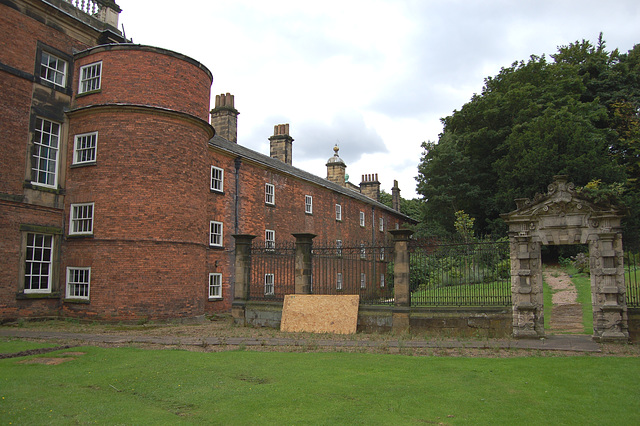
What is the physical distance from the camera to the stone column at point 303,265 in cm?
1494

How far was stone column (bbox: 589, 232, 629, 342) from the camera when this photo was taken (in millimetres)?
10945

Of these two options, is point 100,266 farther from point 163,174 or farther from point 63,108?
point 63,108

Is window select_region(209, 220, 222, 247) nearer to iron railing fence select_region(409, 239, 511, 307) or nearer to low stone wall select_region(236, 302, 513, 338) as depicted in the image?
low stone wall select_region(236, 302, 513, 338)

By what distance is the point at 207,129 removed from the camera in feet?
62.0

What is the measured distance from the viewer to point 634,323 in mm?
11102

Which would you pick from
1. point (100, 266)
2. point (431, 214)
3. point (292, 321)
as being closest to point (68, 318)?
point (100, 266)

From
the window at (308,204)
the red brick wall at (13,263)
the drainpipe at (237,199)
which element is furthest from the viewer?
the window at (308,204)

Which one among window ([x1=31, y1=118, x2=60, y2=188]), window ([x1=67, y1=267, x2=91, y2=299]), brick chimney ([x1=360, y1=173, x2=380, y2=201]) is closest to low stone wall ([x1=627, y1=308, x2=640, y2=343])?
window ([x1=67, y1=267, x2=91, y2=299])

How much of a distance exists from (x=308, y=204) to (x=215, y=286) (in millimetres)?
10154

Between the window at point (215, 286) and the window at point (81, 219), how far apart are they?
18.2ft

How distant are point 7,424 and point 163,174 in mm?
12231

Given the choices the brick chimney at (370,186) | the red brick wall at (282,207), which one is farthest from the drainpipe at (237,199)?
the brick chimney at (370,186)

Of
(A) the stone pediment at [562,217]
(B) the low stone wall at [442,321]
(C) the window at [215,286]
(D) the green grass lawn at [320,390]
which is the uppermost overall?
(A) the stone pediment at [562,217]

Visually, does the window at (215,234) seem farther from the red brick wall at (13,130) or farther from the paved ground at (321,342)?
the paved ground at (321,342)
